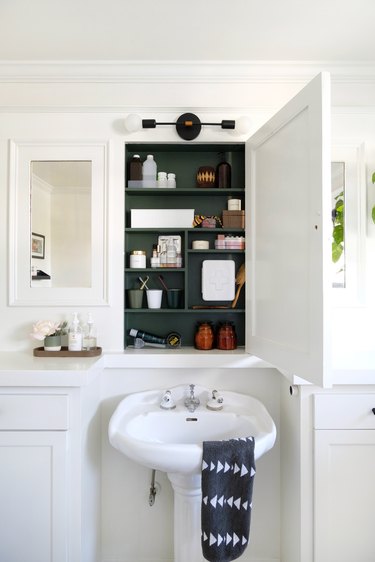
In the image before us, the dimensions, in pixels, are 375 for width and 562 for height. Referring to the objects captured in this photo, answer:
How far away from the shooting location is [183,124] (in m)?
1.71

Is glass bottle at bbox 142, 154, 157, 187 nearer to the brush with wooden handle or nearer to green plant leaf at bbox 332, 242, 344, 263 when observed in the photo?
the brush with wooden handle

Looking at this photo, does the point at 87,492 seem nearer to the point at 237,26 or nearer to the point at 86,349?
the point at 86,349

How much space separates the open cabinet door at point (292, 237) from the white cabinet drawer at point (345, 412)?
228 millimetres

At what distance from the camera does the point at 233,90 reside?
A: 1.74 m

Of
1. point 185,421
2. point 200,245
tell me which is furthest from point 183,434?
point 200,245

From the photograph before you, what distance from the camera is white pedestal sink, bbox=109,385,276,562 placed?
1203mm

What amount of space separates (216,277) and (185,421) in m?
0.71

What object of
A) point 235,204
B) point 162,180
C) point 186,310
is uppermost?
point 162,180

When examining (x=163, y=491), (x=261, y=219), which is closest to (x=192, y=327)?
(x=261, y=219)

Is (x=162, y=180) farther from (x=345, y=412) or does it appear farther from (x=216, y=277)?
(x=345, y=412)

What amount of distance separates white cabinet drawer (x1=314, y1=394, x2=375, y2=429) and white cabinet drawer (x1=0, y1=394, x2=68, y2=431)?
1.00m

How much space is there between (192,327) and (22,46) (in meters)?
1.58

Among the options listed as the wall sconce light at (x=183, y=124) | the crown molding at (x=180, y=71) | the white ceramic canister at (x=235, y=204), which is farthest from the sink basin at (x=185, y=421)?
the crown molding at (x=180, y=71)

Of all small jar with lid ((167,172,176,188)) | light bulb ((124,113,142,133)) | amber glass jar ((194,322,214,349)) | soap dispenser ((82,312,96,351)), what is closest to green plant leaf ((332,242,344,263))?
amber glass jar ((194,322,214,349))
